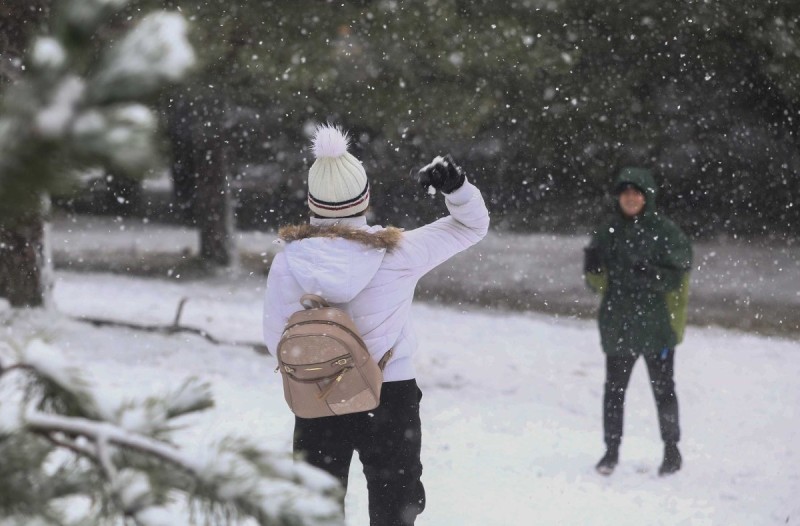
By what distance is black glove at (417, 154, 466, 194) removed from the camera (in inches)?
123

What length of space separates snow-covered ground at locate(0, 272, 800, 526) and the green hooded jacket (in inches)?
33.3

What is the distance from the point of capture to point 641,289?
538cm

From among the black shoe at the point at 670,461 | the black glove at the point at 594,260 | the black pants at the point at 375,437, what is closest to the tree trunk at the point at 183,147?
the black glove at the point at 594,260

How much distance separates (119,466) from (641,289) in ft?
14.6

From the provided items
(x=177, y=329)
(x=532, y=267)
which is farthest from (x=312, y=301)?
(x=532, y=267)

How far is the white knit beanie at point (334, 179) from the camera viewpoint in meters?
3.16

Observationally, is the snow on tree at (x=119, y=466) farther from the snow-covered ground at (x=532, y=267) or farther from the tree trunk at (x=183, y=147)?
the snow-covered ground at (x=532, y=267)

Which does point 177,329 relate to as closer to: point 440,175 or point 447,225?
point 447,225

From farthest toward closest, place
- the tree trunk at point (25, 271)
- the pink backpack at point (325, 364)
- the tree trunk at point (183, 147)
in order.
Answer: the tree trunk at point (183, 147), the tree trunk at point (25, 271), the pink backpack at point (325, 364)

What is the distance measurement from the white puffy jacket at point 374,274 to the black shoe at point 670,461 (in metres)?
2.88

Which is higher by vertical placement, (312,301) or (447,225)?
(447,225)

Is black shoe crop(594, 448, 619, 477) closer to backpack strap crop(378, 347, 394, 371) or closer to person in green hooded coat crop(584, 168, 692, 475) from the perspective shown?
person in green hooded coat crop(584, 168, 692, 475)

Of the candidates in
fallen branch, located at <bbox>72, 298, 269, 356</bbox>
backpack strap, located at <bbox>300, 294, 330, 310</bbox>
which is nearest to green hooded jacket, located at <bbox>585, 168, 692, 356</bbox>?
backpack strap, located at <bbox>300, 294, 330, 310</bbox>

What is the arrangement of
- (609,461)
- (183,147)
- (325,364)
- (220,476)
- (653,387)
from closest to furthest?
(220,476), (325,364), (653,387), (609,461), (183,147)
